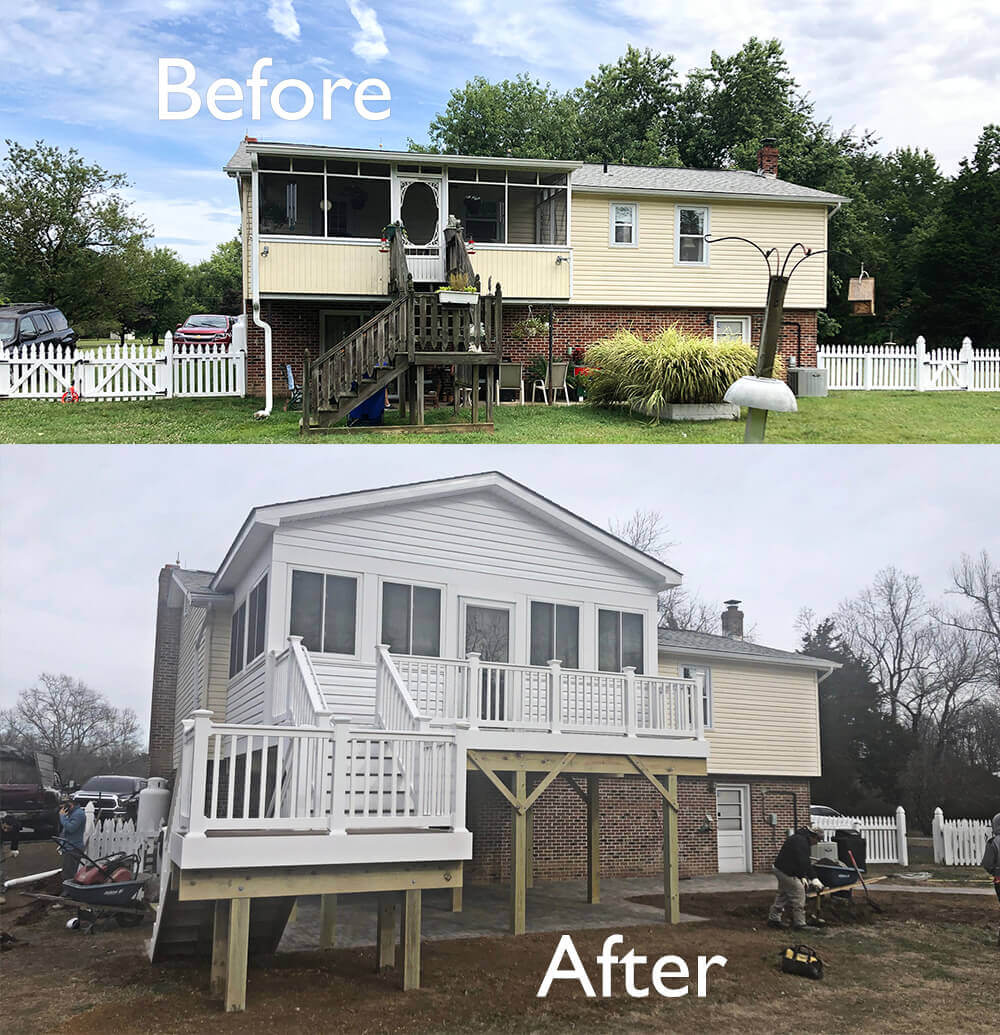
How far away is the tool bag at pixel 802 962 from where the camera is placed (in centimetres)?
1222

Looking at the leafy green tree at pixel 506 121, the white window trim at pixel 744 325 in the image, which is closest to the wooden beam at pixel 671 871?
the white window trim at pixel 744 325

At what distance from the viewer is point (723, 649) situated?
62.0 feet

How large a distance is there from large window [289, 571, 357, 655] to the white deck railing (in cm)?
106

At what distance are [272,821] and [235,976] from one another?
1.77 m

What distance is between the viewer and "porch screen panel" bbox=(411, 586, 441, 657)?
13.3 m

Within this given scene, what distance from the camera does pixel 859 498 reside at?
1194 inches

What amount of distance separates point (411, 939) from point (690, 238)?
49.6ft

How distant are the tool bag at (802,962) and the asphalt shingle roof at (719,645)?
610 cm

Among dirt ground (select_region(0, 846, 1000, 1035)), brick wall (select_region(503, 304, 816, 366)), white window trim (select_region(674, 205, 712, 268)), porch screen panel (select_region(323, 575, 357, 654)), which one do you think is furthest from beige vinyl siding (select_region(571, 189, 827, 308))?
dirt ground (select_region(0, 846, 1000, 1035))

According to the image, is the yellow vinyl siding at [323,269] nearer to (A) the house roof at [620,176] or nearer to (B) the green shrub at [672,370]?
(A) the house roof at [620,176]

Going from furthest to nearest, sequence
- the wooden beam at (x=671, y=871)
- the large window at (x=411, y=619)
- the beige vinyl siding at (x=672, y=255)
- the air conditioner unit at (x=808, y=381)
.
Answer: the air conditioner unit at (x=808, y=381) → the beige vinyl siding at (x=672, y=255) → the wooden beam at (x=671, y=871) → the large window at (x=411, y=619)

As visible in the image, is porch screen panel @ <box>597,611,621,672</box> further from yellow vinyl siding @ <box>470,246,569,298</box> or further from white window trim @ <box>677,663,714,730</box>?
yellow vinyl siding @ <box>470,246,569,298</box>

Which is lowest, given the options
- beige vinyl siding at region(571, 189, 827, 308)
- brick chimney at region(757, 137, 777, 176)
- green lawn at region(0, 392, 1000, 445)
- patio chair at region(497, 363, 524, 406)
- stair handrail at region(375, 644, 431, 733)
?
stair handrail at region(375, 644, 431, 733)

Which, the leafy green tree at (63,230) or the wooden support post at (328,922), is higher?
the leafy green tree at (63,230)
